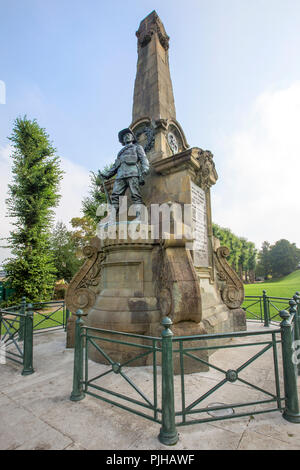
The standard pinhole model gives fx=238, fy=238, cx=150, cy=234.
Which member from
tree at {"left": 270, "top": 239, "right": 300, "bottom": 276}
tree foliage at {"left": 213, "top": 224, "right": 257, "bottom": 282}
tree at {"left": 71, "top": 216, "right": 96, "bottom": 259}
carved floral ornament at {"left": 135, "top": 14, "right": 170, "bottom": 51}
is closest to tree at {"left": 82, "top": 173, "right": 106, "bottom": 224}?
tree at {"left": 71, "top": 216, "right": 96, "bottom": 259}

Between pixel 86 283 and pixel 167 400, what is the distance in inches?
180

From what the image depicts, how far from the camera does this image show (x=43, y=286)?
55.6 feet

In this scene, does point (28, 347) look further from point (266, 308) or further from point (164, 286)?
point (266, 308)

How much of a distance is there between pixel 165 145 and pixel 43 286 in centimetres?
1384

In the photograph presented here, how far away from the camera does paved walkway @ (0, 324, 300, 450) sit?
2494 millimetres

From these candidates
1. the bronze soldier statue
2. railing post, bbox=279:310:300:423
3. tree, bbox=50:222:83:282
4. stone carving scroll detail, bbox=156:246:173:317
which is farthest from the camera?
tree, bbox=50:222:83:282

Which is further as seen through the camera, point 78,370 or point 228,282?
point 228,282

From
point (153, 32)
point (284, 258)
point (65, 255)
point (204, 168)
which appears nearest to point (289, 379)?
point (204, 168)

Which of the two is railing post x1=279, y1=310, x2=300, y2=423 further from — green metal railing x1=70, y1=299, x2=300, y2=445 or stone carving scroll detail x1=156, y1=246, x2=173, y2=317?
stone carving scroll detail x1=156, y1=246, x2=173, y2=317

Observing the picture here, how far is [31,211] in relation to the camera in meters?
17.1

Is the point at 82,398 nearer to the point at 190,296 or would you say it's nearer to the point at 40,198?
the point at 190,296


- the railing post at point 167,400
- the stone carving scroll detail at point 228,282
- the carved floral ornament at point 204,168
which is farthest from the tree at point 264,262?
the railing post at point 167,400

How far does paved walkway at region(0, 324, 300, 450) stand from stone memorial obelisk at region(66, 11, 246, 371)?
3.18ft

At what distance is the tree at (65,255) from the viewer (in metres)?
26.1
